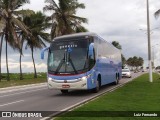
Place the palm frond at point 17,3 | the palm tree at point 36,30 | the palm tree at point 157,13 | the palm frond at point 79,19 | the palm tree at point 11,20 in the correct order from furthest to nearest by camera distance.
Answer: the palm tree at point 36,30
the palm frond at point 79,19
the palm frond at point 17,3
the palm tree at point 11,20
the palm tree at point 157,13

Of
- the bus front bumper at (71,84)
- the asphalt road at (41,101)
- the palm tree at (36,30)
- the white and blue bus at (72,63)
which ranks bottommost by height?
the asphalt road at (41,101)

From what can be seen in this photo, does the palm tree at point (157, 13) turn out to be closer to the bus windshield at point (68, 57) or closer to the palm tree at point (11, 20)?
the palm tree at point (11, 20)

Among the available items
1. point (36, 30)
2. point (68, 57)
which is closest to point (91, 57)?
point (68, 57)

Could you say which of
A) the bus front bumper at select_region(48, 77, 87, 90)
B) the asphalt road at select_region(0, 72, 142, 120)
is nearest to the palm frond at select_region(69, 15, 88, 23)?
the asphalt road at select_region(0, 72, 142, 120)

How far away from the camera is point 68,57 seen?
1944 cm

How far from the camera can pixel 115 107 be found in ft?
43.1

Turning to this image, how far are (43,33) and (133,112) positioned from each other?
4257cm

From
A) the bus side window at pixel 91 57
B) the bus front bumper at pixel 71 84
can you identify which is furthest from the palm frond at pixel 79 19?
the bus front bumper at pixel 71 84

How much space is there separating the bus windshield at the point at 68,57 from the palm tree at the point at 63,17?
87.0ft

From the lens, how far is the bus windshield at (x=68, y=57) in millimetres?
19266

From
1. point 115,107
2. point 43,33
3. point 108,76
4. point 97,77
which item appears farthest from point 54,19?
point 115,107

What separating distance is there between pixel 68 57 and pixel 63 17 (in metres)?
28.1

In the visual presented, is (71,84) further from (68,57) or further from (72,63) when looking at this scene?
(68,57)

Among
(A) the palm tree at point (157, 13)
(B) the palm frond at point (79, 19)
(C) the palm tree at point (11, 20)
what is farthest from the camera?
(B) the palm frond at point (79, 19)
